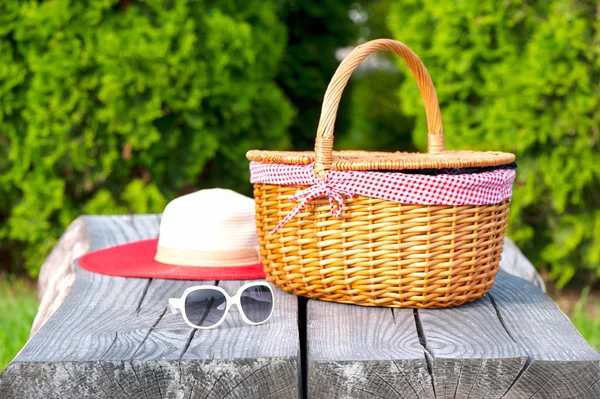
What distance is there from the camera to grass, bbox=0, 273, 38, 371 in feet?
11.5

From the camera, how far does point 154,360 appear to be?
169cm

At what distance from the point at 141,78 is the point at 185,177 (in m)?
0.70

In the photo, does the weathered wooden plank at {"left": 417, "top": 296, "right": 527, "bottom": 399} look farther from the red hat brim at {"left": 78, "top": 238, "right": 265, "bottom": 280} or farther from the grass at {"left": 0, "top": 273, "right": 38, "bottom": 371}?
the grass at {"left": 0, "top": 273, "right": 38, "bottom": 371}

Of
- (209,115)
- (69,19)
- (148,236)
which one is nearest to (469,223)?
(148,236)

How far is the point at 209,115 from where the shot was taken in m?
4.66

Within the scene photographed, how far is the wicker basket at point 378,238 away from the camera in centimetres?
199

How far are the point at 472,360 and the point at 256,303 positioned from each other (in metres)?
0.62

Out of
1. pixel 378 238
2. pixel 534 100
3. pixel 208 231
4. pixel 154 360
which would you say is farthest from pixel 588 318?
pixel 154 360

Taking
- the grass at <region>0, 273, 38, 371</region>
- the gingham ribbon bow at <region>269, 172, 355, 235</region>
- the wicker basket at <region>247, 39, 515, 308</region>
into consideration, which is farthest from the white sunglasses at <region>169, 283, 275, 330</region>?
the grass at <region>0, 273, 38, 371</region>

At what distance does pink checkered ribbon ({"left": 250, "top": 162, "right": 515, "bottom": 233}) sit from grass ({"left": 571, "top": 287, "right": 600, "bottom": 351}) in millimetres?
1906

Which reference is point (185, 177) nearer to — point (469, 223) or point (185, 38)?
point (185, 38)

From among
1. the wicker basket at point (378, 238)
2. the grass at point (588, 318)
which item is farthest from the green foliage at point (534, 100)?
the wicker basket at point (378, 238)

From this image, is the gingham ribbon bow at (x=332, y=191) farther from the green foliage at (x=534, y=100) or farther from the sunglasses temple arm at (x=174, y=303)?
the green foliage at (x=534, y=100)

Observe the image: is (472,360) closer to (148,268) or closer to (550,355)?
(550,355)
